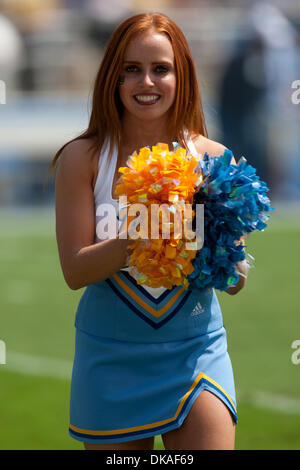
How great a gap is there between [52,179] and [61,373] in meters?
8.36

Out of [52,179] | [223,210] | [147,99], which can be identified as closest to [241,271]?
[223,210]

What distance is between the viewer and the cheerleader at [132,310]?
2318 mm

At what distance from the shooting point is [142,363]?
2.35 metres

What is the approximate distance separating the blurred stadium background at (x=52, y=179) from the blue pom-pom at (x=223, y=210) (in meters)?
0.66

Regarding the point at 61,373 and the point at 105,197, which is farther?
the point at 61,373

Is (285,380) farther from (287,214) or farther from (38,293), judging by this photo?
(287,214)

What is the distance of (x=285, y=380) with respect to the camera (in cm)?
477

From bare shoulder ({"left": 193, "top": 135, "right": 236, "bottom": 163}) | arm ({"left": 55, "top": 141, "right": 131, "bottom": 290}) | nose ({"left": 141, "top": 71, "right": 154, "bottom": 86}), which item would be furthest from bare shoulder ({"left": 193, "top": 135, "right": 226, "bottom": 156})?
arm ({"left": 55, "top": 141, "right": 131, "bottom": 290})

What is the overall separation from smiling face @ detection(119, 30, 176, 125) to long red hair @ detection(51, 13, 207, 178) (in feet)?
0.06

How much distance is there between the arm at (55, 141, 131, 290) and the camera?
2.33 m

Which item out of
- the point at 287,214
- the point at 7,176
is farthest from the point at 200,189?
the point at 7,176

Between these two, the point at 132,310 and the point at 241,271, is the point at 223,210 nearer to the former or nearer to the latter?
the point at 241,271

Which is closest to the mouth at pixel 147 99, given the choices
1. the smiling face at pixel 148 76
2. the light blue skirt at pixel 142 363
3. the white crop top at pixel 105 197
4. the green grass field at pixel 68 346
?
the smiling face at pixel 148 76

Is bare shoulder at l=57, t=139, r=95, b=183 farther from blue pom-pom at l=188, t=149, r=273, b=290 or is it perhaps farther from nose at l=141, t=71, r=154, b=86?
blue pom-pom at l=188, t=149, r=273, b=290
